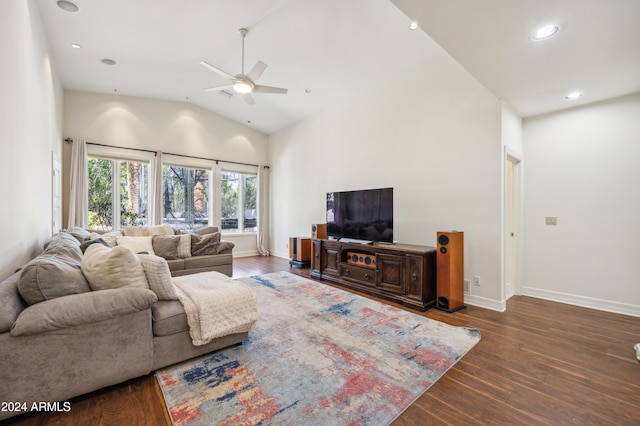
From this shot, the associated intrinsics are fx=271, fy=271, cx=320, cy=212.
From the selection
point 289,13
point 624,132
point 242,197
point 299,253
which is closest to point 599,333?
point 624,132

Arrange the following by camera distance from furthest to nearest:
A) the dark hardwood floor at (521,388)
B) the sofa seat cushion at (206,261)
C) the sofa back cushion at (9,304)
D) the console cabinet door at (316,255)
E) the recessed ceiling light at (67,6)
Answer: the console cabinet door at (316,255) < the sofa seat cushion at (206,261) < the recessed ceiling light at (67,6) < the dark hardwood floor at (521,388) < the sofa back cushion at (9,304)

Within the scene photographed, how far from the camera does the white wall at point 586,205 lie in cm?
321

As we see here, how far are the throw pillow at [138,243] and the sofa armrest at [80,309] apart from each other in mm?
2690

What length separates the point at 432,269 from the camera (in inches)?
138

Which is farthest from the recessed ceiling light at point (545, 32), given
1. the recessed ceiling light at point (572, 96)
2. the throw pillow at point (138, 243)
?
the throw pillow at point (138, 243)

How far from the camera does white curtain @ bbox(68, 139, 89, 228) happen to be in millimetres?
5059

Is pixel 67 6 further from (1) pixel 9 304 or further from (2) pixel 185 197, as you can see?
(2) pixel 185 197

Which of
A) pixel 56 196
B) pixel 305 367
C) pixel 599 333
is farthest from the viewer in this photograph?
pixel 56 196

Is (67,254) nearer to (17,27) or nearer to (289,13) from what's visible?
(17,27)

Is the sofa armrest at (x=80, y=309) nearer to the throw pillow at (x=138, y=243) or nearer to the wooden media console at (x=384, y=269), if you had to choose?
the throw pillow at (x=138, y=243)

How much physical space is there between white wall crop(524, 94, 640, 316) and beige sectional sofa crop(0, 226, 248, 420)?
447 centimetres

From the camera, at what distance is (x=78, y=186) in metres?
5.13

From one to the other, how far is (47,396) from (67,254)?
1.03 m

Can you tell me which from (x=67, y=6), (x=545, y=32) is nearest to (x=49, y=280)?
(x=67, y=6)
